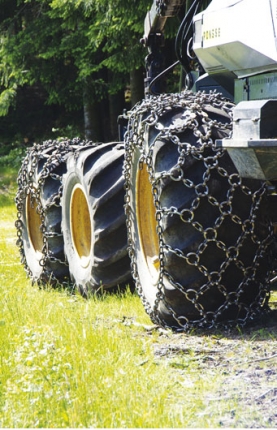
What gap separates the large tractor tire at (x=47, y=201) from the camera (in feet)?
21.9

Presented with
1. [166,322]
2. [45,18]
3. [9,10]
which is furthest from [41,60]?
[166,322]

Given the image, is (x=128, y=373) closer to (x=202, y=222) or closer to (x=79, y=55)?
(x=202, y=222)

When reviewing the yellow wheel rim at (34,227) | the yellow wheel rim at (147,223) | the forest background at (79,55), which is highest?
the forest background at (79,55)

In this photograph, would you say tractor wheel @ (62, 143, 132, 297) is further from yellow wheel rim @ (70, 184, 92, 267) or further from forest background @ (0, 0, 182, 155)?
forest background @ (0, 0, 182, 155)

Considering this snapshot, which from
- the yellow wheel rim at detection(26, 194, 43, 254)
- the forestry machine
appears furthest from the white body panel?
the yellow wheel rim at detection(26, 194, 43, 254)

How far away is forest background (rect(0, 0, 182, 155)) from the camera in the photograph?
1321 cm

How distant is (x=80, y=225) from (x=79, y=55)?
31.2ft

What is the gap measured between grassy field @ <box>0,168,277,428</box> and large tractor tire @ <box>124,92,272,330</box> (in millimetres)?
155

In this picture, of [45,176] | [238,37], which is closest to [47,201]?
[45,176]

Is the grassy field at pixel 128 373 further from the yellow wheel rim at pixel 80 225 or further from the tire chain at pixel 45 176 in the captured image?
the tire chain at pixel 45 176

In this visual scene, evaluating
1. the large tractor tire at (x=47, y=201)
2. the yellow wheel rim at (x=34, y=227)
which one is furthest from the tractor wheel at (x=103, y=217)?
the yellow wheel rim at (x=34, y=227)

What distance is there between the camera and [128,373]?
146 inches

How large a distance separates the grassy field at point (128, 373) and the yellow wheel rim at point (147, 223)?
14.8 inches

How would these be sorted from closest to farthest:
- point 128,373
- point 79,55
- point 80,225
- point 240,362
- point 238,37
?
point 128,373
point 240,362
point 238,37
point 80,225
point 79,55
